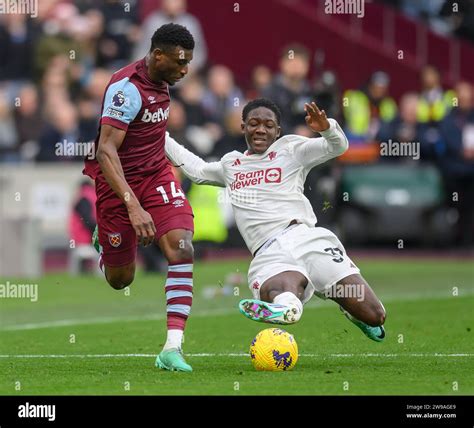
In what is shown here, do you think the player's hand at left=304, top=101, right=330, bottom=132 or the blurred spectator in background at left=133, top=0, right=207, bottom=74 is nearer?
the player's hand at left=304, top=101, right=330, bottom=132

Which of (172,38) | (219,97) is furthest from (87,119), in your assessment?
(172,38)

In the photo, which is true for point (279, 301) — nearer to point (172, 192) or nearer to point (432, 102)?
point (172, 192)

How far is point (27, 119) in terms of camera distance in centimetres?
2469

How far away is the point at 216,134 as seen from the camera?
2284 cm

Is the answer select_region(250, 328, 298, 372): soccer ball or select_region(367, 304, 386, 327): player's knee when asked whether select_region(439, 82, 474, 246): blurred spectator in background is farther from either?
select_region(250, 328, 298, 372): soccer ball

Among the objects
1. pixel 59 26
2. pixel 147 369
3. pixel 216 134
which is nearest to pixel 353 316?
pixel 147 369

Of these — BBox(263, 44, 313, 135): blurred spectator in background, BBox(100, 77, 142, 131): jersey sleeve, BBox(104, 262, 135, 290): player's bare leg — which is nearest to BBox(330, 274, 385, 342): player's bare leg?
BBox(104, 262, 135, 290): player's bare leg

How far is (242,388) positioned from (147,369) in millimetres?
1533

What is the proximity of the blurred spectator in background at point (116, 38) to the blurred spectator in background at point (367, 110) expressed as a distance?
3.93 m

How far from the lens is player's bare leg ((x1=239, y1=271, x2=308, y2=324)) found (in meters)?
10.5

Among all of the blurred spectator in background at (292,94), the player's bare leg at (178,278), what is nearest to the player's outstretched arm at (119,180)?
the player's bare leg at (178,278)

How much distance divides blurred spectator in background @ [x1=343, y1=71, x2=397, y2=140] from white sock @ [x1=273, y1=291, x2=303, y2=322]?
13929 mm

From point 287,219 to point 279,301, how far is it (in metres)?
1.08

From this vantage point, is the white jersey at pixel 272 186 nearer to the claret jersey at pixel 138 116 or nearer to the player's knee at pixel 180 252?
the claret jersey at pixel 138 116
